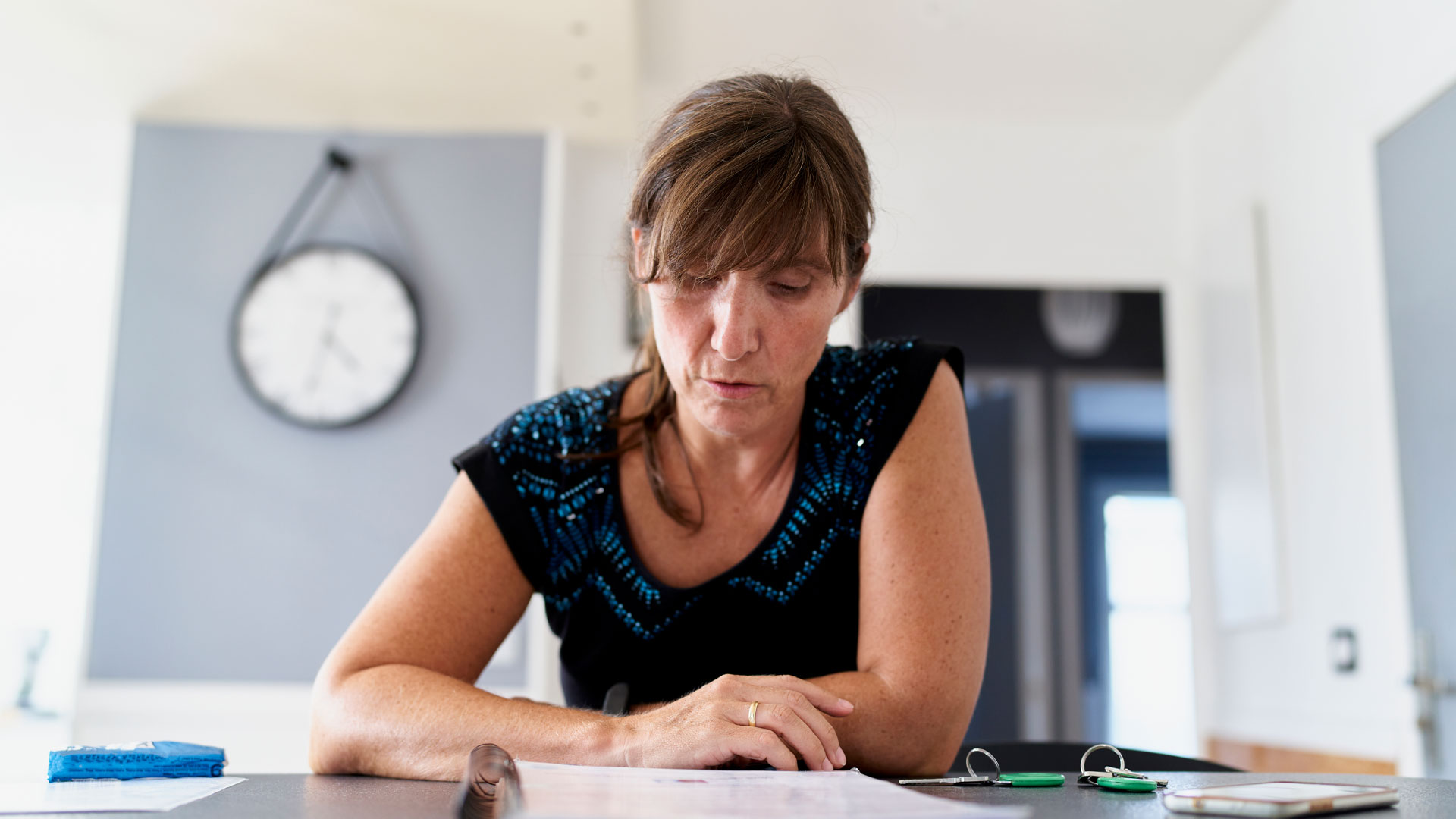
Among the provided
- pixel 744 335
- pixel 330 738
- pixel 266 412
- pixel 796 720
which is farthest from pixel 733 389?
pixel 266 412

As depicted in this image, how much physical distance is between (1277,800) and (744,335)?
0.62 m

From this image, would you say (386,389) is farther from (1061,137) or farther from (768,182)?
(768,182)

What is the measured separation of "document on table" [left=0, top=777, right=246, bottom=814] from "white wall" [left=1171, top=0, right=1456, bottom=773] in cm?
266

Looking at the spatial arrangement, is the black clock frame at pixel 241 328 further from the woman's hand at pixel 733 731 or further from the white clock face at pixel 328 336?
the woman's hand at pixel 733 731

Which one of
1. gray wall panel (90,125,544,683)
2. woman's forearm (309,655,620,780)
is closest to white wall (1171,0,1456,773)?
gray wall panel (90,125,544,683)

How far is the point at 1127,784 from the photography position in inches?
31.2

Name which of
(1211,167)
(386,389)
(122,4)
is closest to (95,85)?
(122,4)

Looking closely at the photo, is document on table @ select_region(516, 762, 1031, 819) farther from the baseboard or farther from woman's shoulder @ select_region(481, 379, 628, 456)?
the baseboard

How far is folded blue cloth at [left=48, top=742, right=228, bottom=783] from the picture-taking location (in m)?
0.85

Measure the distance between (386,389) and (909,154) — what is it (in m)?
2.00

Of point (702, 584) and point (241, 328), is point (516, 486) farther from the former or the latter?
point (241, 328)

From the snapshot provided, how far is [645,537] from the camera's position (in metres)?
1.27

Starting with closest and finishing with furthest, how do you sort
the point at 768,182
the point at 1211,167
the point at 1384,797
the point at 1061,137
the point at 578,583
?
the point at 1384,797 → the point at 768,182 → the point at 578,583 → the point at 1211,167 → the point at 1061,137

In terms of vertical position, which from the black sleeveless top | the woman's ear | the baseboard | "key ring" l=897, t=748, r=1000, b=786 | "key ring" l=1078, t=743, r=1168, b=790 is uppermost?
the woman's ear
